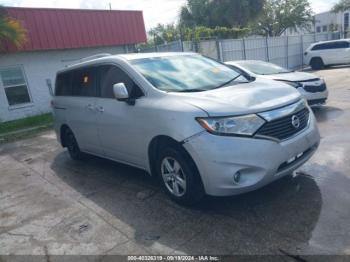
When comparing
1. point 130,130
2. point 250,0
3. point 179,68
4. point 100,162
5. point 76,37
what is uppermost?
point 250,0

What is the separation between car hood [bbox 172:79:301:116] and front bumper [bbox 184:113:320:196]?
30 centimetres

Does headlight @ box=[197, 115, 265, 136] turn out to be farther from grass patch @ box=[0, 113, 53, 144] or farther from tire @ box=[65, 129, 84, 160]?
grass patch @ box=[0, 113, 53, 144]

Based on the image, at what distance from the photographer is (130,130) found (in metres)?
4.12

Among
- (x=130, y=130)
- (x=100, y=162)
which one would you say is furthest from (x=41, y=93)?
(x=130, y=130)

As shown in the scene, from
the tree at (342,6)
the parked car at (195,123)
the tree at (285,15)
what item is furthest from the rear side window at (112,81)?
the tree at (342,6)

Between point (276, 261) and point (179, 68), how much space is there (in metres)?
2.68

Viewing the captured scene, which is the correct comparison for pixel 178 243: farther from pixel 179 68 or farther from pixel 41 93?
pixel 41 93

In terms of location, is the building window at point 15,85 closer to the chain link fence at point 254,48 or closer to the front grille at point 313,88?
the chain link fence at point 254,48

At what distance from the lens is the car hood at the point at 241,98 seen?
3.28 meters

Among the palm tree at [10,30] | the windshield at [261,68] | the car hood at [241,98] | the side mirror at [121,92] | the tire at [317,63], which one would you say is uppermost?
the palm tree at [10,30]

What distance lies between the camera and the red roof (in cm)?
1239

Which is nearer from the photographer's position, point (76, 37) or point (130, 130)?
point (130, 130)

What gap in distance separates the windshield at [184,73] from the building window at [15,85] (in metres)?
10.2

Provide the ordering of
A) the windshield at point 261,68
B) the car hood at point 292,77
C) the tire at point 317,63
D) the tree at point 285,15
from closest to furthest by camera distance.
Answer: the car hood at point 292,77, the windshield at point 261,68, the tire at point 317,63, the tree at point 285,15
